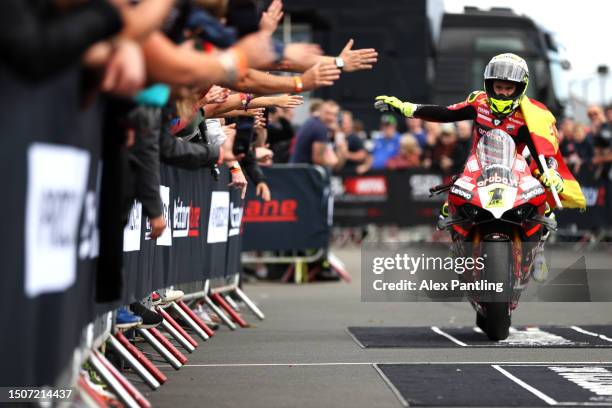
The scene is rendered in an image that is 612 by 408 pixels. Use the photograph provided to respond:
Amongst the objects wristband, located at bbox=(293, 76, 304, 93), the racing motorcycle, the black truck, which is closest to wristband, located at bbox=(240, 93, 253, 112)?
the racing motorcycle

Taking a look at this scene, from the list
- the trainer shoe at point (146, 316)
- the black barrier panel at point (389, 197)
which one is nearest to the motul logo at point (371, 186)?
the black barrier panel at point (389, 197)

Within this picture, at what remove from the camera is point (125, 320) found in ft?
27.3

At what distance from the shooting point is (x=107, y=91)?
5.86m

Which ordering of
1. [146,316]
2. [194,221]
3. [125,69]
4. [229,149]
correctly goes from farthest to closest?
[229,149] < [194,221] < [146,316] < [125,69]

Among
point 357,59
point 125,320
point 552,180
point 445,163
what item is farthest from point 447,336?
point 445,163

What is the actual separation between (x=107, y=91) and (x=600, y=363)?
4.95 m

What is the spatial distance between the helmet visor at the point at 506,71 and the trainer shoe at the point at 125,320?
14.0ft

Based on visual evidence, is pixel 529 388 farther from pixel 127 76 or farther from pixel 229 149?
pixel 229 149

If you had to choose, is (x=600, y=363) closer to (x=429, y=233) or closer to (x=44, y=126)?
(x=44, y=126)

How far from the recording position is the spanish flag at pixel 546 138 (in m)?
11.4

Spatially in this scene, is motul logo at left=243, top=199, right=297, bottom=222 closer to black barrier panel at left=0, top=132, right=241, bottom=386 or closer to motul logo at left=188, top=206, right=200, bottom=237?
motul logo at left=188, top=206, right=200, bottom=237

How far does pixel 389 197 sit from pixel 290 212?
9.33 metres

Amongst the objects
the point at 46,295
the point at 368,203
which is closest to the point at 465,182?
the point at 46,295

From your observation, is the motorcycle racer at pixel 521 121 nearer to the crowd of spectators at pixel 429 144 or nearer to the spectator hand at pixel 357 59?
the spectator hand at pixel 357 59
